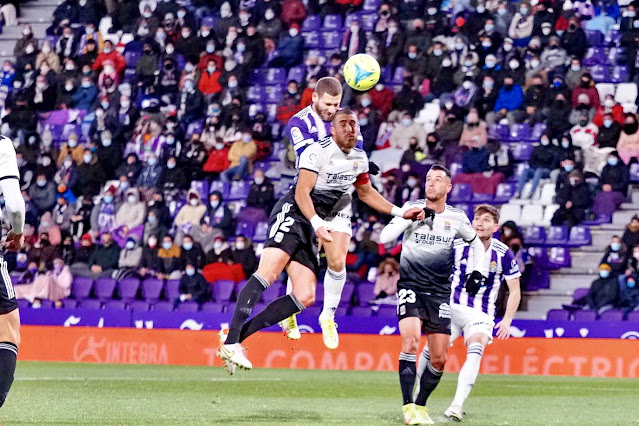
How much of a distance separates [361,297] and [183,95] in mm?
7461

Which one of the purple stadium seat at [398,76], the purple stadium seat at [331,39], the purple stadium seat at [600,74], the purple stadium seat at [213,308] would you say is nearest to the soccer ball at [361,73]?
the purple stadium seat at [213,308]

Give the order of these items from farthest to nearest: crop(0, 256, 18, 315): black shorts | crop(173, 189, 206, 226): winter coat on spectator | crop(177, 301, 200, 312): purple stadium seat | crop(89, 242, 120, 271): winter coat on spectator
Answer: crop(173, 189, 206, 226): winter coat on spectator
crop(89, 242, 120, 271): winter coat on spectator
crop(177, 301, 200, 312): purple stadium seat
crop(0, 256, 18, 315): black shorts

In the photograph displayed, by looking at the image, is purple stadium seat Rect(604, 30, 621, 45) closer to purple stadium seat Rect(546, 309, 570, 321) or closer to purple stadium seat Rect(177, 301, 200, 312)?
purple stadium seat Rect(546, 309, 570, 321)

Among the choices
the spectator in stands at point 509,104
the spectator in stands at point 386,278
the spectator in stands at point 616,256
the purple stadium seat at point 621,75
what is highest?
the purple stadium seat at point 621,75

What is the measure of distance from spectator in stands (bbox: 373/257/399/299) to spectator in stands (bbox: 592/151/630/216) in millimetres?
4136

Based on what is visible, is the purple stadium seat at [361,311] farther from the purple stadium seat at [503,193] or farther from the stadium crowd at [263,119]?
the purple stadium seat at [503,193]

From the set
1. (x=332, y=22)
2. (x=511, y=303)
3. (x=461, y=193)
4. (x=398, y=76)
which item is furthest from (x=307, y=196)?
(x=332, y=22)

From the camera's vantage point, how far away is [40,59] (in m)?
27.2

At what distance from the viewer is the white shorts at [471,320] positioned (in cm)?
1160

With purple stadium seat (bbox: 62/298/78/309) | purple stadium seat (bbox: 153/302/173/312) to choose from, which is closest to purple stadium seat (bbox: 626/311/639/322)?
purple stadium seat (bbox: 153/302/173/312)

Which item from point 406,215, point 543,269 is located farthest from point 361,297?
point 406,215

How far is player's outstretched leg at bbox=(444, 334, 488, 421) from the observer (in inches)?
423

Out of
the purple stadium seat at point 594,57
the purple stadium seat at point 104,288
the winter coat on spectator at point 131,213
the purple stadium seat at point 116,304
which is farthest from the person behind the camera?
the purple stadium seat at point 594,57

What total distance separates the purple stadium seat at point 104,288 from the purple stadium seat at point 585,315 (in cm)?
855
